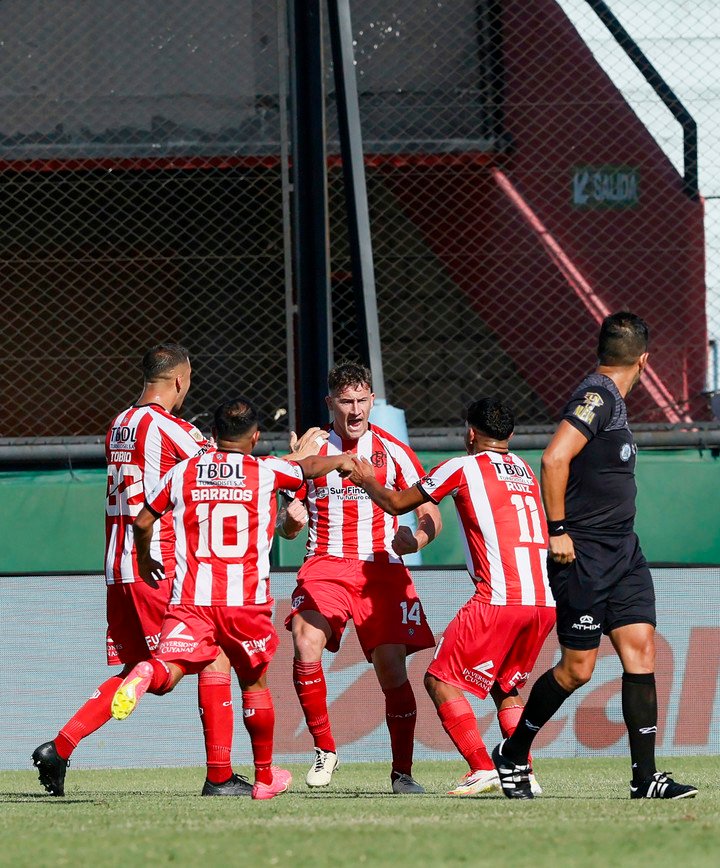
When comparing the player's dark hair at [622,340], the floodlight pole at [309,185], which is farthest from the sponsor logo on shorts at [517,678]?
the floodlight pole at [309,185]

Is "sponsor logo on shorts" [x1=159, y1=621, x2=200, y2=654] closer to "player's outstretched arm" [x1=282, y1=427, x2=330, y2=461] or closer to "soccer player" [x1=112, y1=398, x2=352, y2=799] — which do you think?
"soccer player" [x1=112, y1=398, x2=352, y2=799]

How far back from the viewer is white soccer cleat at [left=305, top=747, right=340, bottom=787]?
6.38 meters

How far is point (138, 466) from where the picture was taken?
21.7 ft

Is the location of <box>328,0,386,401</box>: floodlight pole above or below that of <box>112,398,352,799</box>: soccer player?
above

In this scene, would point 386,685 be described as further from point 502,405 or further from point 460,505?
point 502,405

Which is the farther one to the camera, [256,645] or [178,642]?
[256,645]

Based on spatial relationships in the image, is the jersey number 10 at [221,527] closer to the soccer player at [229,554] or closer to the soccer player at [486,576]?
the soccer player at [229,554]

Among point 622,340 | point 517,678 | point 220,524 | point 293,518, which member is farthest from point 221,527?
point 622,340

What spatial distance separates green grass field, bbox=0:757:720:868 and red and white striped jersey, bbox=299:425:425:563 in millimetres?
1164

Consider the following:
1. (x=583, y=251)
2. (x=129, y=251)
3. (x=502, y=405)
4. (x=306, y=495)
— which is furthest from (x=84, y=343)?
(x=502, y=405)

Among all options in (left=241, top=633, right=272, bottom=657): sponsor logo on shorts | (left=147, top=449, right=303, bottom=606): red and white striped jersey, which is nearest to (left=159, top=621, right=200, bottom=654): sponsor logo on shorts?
(left=147, top=449, right=303, bottom=606): red and white striped jersey

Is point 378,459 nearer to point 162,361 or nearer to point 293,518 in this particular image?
point 293,518

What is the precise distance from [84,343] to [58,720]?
14.9 feet

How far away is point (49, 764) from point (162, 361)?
1.92 meters
